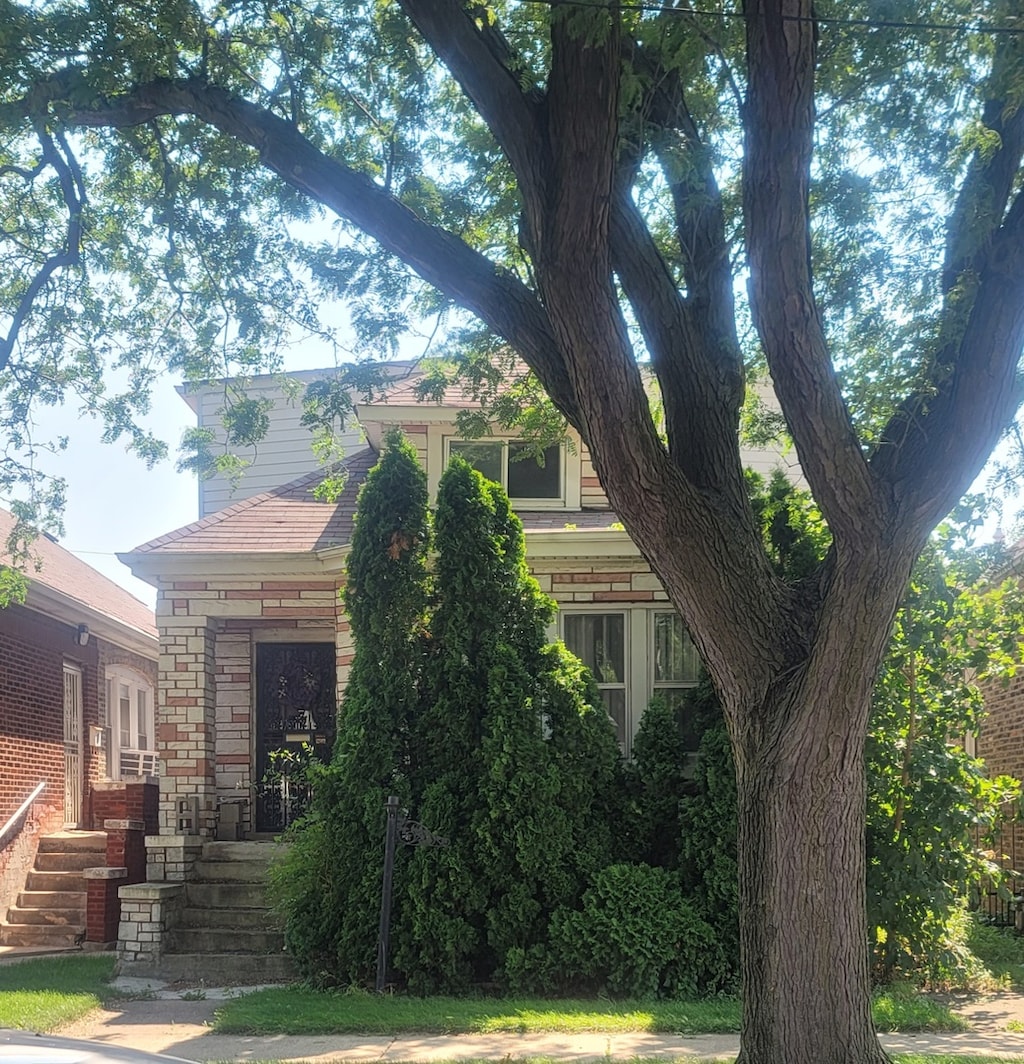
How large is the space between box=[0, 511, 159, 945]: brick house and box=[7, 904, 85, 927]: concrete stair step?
0.19 feet

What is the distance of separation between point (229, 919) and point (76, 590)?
271 inches

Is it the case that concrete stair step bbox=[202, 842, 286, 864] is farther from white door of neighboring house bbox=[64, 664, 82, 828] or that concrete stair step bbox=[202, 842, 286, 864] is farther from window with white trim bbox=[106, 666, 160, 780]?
window with white trim bbox=[106, 666, 160, 780]

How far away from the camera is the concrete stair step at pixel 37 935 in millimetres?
12250

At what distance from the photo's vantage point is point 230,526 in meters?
12.4

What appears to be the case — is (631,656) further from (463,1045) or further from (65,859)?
(65,859)

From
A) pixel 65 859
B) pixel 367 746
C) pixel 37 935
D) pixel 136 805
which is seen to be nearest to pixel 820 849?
pixel 367 746

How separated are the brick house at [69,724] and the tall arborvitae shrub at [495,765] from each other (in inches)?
162

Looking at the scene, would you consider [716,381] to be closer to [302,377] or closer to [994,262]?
[994,262]

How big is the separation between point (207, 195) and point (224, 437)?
9.87m

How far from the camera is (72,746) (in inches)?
612

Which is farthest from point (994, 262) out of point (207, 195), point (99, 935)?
point (99, 935)

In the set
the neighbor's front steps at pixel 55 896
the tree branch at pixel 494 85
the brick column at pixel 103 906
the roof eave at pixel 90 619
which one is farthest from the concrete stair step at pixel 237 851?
the tree branch at pixel 494 85

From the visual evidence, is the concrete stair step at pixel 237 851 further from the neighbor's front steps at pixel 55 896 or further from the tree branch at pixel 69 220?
the tree branch at pixel 69 220

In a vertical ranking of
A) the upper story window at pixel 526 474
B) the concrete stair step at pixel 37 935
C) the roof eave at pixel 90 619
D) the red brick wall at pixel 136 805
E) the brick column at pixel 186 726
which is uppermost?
the upper story window at pixel 526 474
